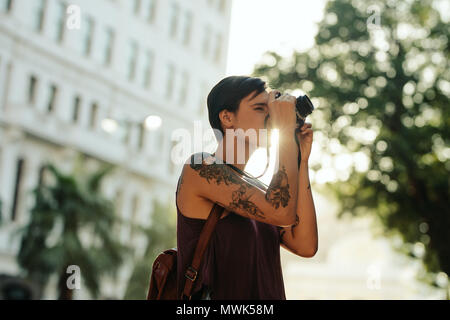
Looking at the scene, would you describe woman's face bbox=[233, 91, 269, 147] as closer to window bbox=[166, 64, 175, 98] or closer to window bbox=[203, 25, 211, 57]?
window bbox=[166, 64, 175, 98]

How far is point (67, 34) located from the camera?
3169cm

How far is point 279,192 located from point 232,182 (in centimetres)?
15

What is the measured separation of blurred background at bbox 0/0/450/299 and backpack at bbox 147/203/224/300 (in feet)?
1.15

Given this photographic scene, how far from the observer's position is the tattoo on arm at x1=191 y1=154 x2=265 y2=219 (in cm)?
182

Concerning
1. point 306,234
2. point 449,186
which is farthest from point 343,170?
point 306,234

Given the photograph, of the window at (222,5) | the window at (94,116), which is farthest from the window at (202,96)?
the window at (94,116)

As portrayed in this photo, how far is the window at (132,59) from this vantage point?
3509 cm

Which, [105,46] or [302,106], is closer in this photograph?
[302,106]

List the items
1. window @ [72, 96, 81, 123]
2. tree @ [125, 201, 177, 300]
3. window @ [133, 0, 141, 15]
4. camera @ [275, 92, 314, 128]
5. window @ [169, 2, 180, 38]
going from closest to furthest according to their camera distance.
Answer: camera @ [275, 92, 314, 128]
tree @ [125, 201, 177, 300]
window @ [72, 96, 81, 123]
window @ [133, 0, 141, 15]
window @ [169, 2, 180, 38]

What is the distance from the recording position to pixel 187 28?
38344 millimetres

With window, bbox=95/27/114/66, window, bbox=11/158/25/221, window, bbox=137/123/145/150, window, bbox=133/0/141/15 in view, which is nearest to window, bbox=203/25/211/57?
window, bbox=133/0/141/15

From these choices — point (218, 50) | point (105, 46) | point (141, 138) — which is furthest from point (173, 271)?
point (218, 50)

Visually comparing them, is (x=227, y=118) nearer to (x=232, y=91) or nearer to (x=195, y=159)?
(x=232, y=91)

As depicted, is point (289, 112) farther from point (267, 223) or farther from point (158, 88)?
point (158, 88)
